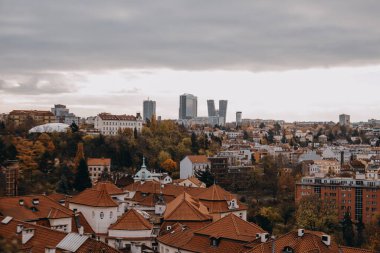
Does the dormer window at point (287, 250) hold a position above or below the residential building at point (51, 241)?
below

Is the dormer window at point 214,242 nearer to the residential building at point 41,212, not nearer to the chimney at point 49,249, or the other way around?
the residential building at point 41,212

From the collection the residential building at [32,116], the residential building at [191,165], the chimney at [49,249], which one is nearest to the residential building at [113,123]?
the residential building at [32,116]

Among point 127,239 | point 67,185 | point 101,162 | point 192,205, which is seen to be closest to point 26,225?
point 127,239

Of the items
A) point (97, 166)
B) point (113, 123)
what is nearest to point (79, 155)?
point (97, 166)

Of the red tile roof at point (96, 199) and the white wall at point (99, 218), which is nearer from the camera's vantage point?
the white wall at point (99, 218)

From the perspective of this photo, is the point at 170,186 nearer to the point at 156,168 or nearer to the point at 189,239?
the point at 189,239

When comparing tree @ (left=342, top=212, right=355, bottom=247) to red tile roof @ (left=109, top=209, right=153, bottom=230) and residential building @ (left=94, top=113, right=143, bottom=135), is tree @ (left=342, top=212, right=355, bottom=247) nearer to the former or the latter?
red tile roof @ (left=109, top=209, right=153, bottom=230)

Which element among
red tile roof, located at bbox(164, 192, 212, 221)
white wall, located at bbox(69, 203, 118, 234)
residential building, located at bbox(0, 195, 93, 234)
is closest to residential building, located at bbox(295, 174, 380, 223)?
red tile roof, located at bbox(164, 192, 212, 221)
